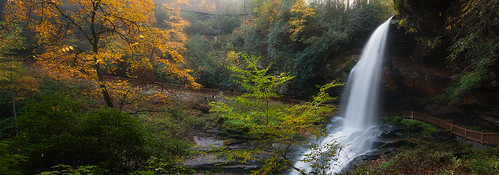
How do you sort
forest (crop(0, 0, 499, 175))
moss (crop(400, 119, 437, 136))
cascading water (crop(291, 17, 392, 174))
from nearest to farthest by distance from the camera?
1. forest (crop(0, 0, 499, 175))
2. moss (crop(400, 119, 437, 136))
3. cascading water (crop(291, 17, 392, 174))

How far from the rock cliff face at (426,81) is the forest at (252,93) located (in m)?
0.07

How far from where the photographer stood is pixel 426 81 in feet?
45.8

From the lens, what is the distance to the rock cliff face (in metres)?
10.6

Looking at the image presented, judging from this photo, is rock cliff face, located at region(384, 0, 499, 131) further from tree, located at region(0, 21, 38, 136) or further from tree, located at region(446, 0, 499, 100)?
tree, located at region(0, 21, 38, 136)

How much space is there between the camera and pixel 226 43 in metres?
25.3

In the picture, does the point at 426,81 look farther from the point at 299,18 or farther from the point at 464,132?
the point at 299,18

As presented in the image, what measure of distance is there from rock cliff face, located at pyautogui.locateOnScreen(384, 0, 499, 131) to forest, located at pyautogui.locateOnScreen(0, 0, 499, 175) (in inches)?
2.9

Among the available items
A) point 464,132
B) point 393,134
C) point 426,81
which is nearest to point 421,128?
→ point 464,132

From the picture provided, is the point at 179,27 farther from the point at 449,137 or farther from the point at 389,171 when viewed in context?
the point at 449,137

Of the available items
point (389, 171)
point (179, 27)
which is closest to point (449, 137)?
point (389, 171)

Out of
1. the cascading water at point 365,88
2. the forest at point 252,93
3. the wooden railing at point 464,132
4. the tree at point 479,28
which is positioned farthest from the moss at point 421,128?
the tree at point 479,28

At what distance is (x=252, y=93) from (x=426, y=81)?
46.5ft

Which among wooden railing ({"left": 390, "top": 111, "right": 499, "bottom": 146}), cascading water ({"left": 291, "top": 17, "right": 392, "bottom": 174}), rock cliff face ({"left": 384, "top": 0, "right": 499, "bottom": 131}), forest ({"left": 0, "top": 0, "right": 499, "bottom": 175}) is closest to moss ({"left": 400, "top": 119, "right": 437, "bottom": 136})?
forest ({"left": 0, "top": 0, "right": 499, "bottom": 175})

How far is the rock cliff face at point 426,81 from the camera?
10555mm
